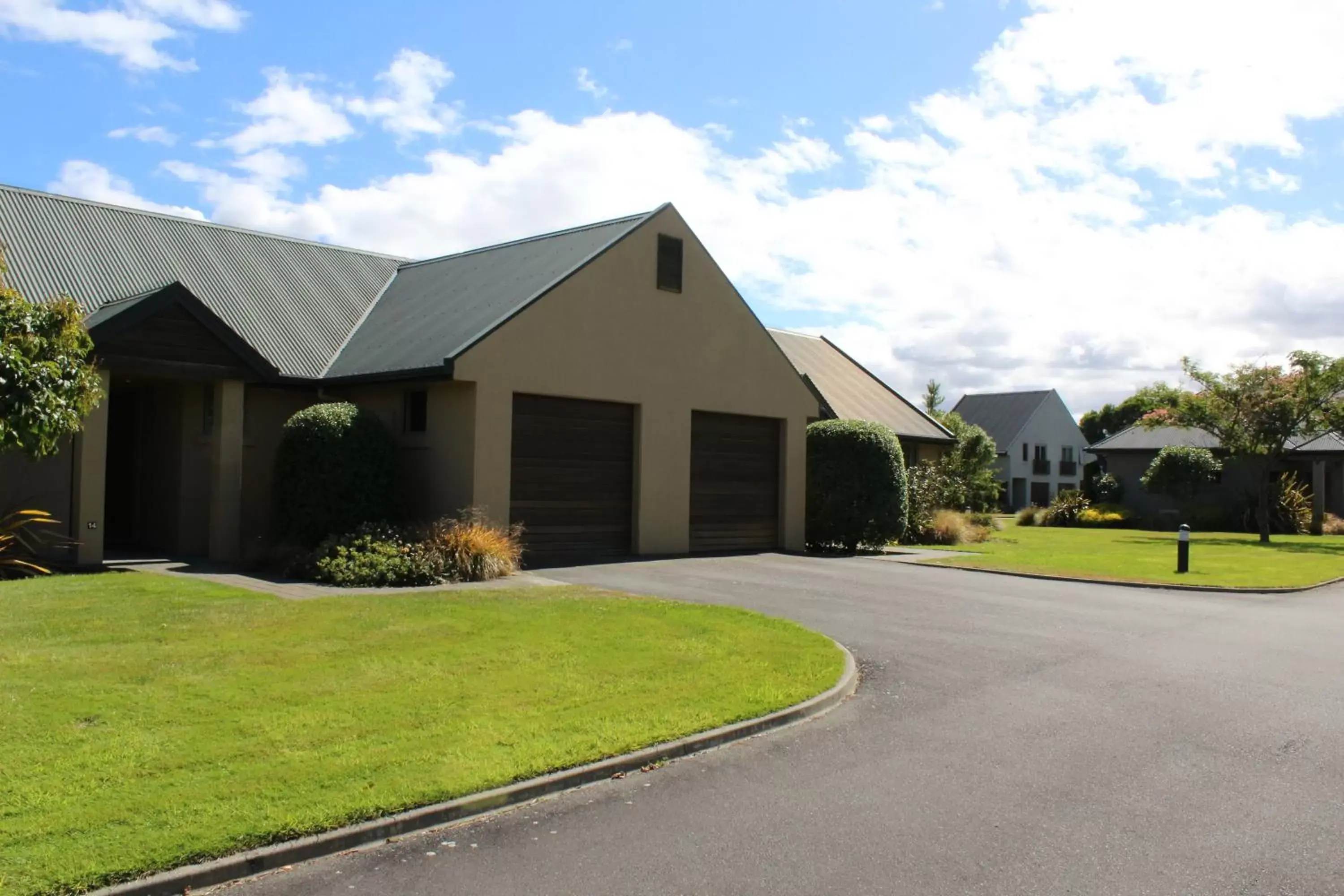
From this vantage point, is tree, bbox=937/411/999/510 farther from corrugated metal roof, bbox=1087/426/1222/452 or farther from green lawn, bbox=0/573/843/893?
green lawn, bbox=0/573/843/893

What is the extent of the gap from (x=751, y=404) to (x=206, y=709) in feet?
54.0

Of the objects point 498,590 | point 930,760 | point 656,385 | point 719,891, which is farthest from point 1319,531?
point 719,891

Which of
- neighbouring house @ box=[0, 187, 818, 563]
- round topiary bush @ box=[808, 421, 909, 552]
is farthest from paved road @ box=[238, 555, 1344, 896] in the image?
round topiary bush @ box=[808, 421, 909, 552]

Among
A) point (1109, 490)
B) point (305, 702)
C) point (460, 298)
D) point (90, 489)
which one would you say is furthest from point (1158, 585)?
point (1109, 490)

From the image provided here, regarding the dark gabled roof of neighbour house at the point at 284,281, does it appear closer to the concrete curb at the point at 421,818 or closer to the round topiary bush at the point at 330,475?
the round topiary bush at the point at 330,475

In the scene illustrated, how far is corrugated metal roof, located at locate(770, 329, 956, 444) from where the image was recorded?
3190cm

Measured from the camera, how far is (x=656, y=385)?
2097 centimetres

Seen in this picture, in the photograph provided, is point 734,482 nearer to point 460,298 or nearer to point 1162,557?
point 460,298

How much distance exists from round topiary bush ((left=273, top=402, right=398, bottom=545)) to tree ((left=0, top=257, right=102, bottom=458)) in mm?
7231

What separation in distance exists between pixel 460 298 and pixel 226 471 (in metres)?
5.61

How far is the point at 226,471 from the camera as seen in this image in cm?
1773

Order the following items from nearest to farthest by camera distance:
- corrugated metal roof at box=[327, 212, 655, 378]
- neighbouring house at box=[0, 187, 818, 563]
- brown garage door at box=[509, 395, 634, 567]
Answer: neighbouring house at box=[0, 187, 818, 563] → corrugated metal roof at box=[327, 212, 655, 378] → brown garage door at box=[509, 395, 634, 567]

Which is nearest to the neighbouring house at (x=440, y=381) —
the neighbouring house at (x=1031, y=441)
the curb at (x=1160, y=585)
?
the curb at (x=1160, y=585)

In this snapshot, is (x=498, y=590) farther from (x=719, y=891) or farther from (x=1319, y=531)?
(x=1319, y=531)
